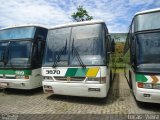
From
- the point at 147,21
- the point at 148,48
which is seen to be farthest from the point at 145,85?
the point at 147,21

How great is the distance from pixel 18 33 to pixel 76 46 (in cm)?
320

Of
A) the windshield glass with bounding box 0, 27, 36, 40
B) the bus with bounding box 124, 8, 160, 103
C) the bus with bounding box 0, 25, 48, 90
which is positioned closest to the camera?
the bus with bounding box 124, 8, 160, 103

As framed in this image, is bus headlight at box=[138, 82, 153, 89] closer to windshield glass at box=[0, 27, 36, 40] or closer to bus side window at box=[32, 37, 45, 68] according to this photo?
bus side window at box=[32, 37, 45, 68]

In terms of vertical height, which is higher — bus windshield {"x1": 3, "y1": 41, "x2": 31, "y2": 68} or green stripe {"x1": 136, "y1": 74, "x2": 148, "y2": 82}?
bus windshield {"x1": 3, "y1": 41, "x2": 31, "y2": 68}

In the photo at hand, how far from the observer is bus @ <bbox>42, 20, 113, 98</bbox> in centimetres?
675

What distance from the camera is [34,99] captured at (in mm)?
8016

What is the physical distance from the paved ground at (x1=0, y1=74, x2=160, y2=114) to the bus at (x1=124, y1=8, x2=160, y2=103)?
654 millimetres

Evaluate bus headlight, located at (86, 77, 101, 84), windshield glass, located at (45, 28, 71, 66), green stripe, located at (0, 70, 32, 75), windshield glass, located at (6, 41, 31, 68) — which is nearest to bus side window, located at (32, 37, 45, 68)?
windshield glass, located at (6, 41, 31, 68)

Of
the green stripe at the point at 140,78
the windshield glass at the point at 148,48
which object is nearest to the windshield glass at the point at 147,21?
the windshield glass at the point at 148,48

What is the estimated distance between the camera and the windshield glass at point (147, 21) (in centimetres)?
630

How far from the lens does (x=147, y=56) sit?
20.2ft

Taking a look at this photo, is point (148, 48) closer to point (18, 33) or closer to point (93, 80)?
point (93, 80)

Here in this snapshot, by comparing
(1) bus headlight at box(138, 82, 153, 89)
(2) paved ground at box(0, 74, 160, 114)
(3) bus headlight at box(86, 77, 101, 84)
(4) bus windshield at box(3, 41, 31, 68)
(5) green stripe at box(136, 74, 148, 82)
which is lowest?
(2) paved ground at box(0, 74, 160, 114)

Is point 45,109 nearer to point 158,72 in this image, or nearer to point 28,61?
point 28,61
